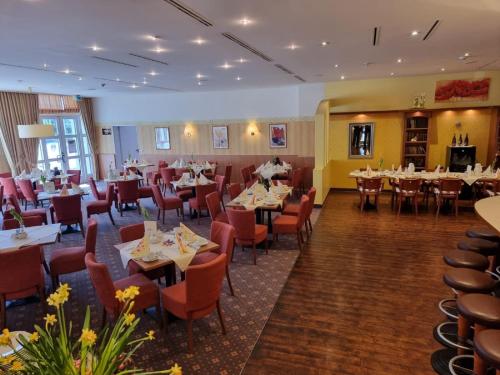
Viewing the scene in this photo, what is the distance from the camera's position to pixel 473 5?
3762 mm

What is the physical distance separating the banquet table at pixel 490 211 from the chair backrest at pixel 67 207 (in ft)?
22.9

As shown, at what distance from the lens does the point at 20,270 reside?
3898 mm

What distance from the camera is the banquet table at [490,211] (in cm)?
333

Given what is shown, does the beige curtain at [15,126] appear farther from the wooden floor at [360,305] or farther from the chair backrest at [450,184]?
the chair backrest at [450,184]

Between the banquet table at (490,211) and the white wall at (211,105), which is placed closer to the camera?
the banquet table at (490,211)

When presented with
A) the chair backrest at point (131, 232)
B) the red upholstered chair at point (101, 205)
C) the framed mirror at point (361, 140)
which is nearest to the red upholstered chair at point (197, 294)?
the chair backrest at point (131, 232)

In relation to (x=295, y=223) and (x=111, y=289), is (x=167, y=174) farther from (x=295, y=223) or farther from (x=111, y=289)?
(x=111, y=289)

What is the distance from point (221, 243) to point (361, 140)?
25.0 feet

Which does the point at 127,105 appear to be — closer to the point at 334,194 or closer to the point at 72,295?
the point at 334,194

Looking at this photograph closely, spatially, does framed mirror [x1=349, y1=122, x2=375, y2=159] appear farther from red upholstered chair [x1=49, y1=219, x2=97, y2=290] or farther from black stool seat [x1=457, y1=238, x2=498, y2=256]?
red upholstered chair [x1=49, y1=219, x2=97, y2=290]

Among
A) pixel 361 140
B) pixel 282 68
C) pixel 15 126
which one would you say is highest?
pixel 282 68

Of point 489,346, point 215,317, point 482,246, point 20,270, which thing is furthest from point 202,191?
point 489,346

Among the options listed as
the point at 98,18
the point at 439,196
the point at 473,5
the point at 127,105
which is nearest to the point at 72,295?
the point at 98,18

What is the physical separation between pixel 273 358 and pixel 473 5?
440 cm
